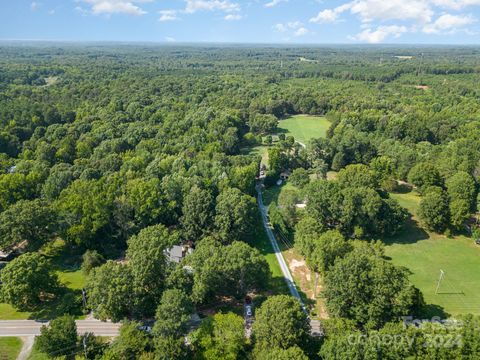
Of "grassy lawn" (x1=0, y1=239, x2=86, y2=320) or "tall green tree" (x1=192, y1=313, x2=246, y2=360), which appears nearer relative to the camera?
"tall green tree" (x1=192, y1=313, x2=246, y2=360)

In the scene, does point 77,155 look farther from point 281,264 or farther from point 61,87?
point 61,87

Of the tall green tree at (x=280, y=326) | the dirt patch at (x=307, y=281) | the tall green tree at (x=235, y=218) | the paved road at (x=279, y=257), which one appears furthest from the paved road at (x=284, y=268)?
the tall green tree at (x=235, y=218)

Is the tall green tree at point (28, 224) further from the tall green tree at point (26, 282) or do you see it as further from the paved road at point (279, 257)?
the paved road at point (279, 257)

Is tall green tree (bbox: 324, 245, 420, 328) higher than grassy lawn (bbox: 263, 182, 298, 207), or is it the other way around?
tall green tree (bbox: 324, 245, 420, 328)

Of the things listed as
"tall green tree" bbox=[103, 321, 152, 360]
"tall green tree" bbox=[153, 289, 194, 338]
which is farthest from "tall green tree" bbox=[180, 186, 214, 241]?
"tall green tree" bbox=[103, 321, 152, 360]

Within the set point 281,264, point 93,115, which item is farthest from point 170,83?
point 281,264

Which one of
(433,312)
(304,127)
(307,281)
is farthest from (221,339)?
(304,127)

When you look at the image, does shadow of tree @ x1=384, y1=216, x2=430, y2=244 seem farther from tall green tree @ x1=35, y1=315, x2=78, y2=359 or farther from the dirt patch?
tall green tree @ x1=35, y1=315, x2=78, y2=359
